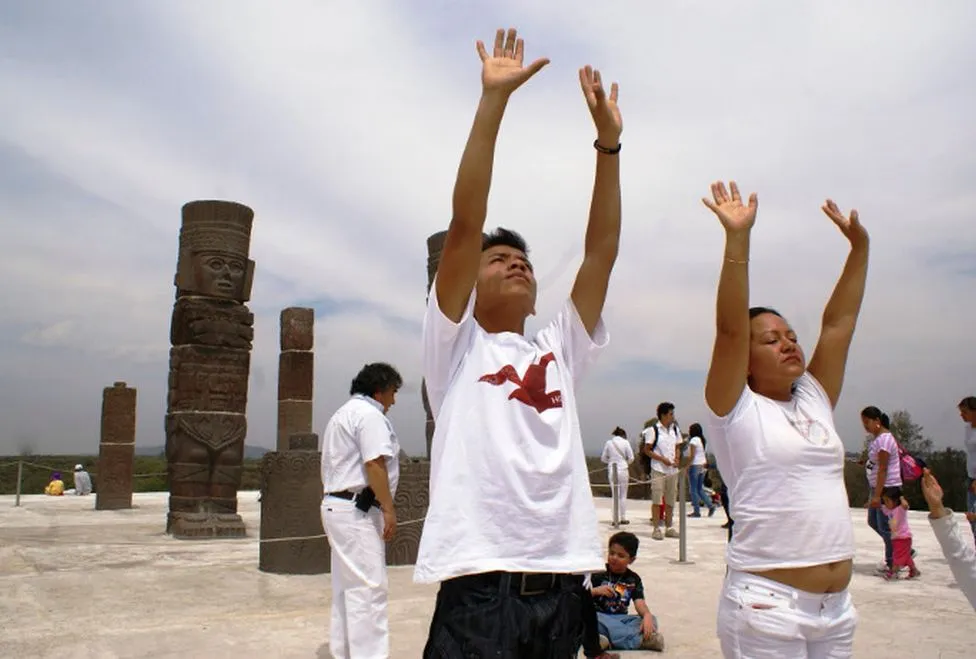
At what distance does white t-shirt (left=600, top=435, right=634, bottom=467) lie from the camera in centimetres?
1149

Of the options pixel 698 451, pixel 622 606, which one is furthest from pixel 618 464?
pixel 622 606

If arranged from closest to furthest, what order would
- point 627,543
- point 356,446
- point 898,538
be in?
point 356,446, point 627,543, point 898,538

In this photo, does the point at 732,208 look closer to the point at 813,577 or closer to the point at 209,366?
the point at 813,577

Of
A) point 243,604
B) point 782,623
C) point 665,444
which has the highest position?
point 665,444

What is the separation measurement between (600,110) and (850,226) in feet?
4.25

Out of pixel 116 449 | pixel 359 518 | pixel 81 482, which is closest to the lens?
pixel 359 518

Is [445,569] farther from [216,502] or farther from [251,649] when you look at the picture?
[216,502]

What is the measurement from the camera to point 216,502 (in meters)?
11.1

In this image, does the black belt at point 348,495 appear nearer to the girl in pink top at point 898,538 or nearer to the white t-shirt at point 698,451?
the girl in pink top at point 898,538

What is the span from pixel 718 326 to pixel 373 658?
2.82 metres

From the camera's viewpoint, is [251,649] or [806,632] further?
[251,649]

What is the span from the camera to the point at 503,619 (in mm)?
1871

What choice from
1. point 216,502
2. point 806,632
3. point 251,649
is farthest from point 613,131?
point 216,502

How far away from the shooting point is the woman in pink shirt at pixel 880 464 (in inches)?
269
